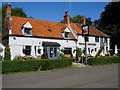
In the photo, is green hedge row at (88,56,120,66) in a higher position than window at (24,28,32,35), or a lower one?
lower

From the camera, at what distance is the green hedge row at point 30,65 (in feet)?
41.0

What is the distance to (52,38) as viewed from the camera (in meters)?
24.7

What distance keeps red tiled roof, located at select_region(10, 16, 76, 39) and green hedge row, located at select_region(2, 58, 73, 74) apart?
9374 mm

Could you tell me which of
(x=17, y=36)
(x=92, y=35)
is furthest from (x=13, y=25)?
(x=92, y=35)

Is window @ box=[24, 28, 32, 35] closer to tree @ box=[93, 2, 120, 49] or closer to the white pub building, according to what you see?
the white pub building

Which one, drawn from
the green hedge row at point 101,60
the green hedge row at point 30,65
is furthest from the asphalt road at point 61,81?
the green hedge row at point 101,60

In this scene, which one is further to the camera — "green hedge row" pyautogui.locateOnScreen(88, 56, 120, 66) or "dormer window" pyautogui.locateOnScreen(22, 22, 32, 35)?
"dormer window" pyautogui.locateOnScreen(22, 22, 32, 35)

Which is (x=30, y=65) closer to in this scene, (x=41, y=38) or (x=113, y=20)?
(x=41, y=38)

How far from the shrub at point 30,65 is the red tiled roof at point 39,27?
30.7ft

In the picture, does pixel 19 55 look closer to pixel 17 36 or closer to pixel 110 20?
pixel 17 36

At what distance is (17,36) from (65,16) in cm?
1331

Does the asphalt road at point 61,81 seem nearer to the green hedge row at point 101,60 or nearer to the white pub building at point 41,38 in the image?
the green hedge row at point 101,60

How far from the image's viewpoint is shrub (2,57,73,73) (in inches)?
492

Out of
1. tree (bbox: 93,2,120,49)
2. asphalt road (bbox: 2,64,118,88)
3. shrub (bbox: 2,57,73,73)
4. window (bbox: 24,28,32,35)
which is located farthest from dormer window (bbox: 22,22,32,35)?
tree (bbox: 93,2,120,49)
